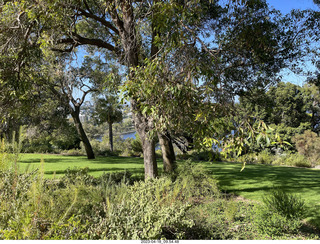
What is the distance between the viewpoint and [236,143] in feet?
11.6

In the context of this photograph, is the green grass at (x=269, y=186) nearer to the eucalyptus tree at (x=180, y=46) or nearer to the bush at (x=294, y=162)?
the eucalyptus tree at (x=180, y=46)

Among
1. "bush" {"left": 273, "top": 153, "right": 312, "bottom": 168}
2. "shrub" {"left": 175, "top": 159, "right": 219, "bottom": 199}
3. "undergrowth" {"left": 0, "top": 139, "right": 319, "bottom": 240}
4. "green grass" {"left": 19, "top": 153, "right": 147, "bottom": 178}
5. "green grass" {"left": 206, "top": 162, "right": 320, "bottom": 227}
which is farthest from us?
"bush" {"left": 273, "top": 153, "right": 312, "bottom": 168}

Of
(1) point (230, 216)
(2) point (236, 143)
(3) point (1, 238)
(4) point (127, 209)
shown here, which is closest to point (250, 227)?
(1) point (230, 216)

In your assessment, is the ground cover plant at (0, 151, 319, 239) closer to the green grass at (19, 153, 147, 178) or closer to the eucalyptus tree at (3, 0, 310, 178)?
the eucalyptus tree at (3, 0, 310, 178)

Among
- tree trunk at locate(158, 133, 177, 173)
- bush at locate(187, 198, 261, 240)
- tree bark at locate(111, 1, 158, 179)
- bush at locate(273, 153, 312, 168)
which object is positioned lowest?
bush at locate(273, 153, 312, 168)

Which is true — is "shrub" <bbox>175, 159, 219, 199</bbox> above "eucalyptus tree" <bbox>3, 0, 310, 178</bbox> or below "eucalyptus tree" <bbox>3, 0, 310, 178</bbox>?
below

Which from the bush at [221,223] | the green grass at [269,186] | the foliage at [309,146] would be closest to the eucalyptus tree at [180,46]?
the bush at [221,223]

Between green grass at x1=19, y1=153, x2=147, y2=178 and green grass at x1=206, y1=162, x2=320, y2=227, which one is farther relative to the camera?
green grass at x1=19, y1=153, x2=147, y2=178

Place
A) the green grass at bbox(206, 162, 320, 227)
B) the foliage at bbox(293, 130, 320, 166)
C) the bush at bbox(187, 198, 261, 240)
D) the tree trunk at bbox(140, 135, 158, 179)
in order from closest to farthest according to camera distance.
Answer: the bush at bbox(187, 198, 261, 240), the green grass at bbox(206, 162, 320, 227), the tree trunk at bbox(140, 135, 158, 179), the foliage at bbox(293, 130, 320, 166)

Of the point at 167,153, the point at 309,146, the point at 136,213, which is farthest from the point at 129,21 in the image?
the point at 309,146

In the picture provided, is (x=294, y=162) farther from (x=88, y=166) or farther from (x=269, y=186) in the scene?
(x=88, y=166)

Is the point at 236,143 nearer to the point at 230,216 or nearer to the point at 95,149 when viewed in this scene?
the point at 230,216

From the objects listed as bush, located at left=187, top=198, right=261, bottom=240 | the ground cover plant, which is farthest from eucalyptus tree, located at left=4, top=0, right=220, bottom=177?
bush, located at left=187, top=198, right=261, bottom=240

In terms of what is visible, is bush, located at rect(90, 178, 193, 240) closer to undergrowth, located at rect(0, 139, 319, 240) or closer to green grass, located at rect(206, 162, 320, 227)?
undergrowth, located at rect(0, 139, 319, 240)
